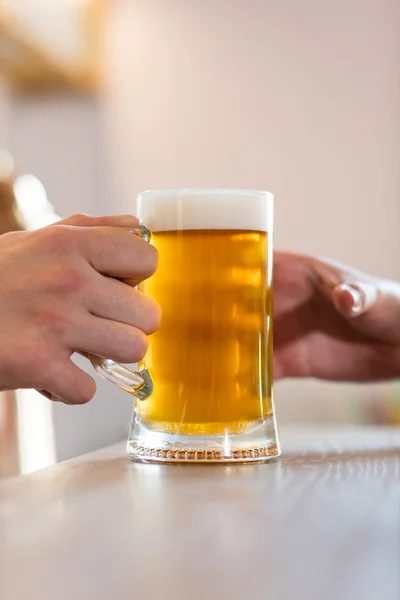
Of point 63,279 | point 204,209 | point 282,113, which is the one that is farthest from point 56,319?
point 282,113

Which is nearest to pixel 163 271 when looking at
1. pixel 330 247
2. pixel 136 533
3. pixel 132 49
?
pixel 136 533

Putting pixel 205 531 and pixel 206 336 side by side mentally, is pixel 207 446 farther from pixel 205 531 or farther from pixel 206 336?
pixel 205 531

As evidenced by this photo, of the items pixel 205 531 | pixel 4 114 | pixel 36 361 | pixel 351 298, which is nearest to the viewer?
pixel 205 531

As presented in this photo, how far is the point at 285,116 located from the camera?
1868 millimetres

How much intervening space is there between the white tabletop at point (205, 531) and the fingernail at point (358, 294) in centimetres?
17

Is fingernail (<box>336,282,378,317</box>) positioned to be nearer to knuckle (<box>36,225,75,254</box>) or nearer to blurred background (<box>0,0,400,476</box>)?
knuckle (<box>36,225,75,254</box>)

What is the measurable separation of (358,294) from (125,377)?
11.1 inches

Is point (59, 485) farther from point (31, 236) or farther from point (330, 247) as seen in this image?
point (330, 247)

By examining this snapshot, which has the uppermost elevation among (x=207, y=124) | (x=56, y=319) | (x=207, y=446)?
(x=207, y=124)

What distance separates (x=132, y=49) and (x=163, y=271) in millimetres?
1567

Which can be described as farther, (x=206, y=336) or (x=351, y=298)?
(x=351, y=298)

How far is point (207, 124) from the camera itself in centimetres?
196

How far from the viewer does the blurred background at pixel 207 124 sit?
176 cm

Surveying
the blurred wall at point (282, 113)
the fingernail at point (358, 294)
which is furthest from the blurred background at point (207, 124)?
the fingernail at point (358, 294)
